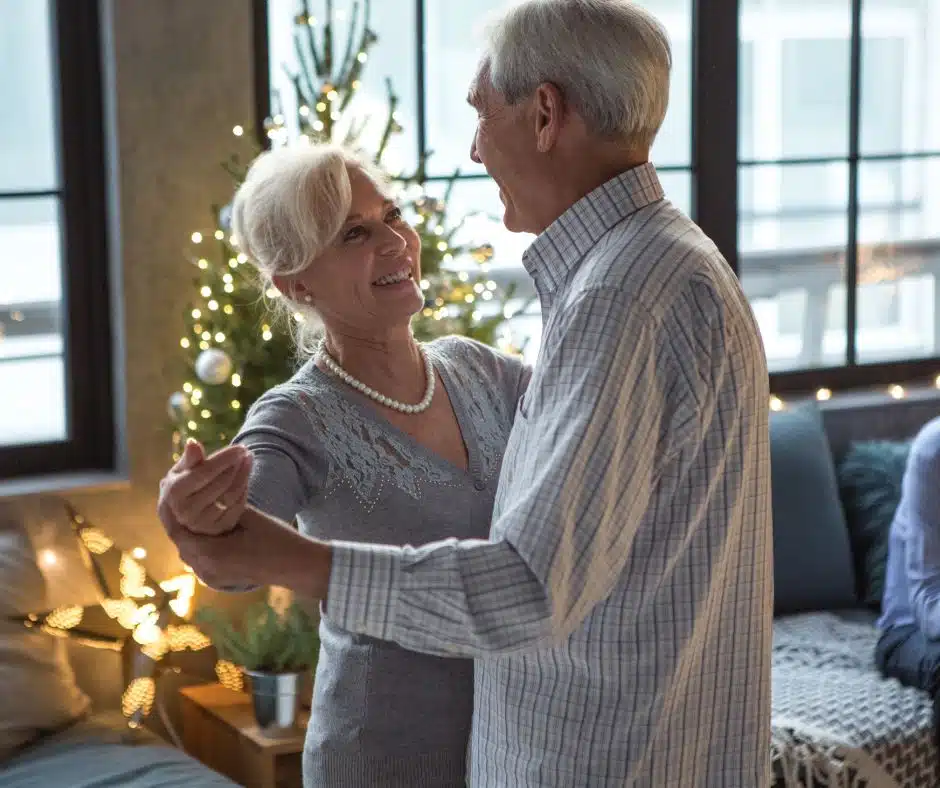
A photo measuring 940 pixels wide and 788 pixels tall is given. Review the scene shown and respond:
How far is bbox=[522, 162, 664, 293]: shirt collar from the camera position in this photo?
1377 millimetres

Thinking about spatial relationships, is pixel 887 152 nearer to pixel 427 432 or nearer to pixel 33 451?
pixel 33 451

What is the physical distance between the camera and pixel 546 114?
4.50ft

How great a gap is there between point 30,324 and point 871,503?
225 centimetres

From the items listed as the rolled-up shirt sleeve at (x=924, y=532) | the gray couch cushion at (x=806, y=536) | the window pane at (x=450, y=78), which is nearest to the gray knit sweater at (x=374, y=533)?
the rolled-up shirt sleeve at (x=924, y=532)

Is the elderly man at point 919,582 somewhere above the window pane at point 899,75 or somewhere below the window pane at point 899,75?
below

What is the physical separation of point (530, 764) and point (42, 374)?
244 cm

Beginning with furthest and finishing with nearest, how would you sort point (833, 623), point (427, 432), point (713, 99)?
point (713, 99), point (833, 623), point (427, 432)

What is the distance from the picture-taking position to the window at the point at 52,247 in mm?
3438

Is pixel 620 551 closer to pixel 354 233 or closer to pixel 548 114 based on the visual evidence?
pixel 548 114

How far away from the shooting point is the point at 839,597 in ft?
12.5

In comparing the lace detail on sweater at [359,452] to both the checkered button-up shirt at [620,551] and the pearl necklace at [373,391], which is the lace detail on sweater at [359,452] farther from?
the checkered button-up shirt at [620,551]

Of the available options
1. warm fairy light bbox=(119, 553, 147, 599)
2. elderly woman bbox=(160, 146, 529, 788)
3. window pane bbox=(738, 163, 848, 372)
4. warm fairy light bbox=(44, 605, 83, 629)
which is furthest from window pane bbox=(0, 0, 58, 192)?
window pane bbox=(738, 163, 848, 372)

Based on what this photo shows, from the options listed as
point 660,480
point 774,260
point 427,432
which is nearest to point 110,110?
point 427,432

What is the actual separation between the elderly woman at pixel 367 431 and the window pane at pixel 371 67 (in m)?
1.18
